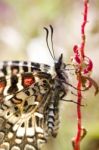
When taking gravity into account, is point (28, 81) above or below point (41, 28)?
below

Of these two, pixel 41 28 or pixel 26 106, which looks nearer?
pixel 26 106

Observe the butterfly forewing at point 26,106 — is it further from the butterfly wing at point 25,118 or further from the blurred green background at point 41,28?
the blurred green background at point 41,28

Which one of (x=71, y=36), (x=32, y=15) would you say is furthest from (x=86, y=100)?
(x=32, y=15)

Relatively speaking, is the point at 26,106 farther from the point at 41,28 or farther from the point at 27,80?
the point at 41,28

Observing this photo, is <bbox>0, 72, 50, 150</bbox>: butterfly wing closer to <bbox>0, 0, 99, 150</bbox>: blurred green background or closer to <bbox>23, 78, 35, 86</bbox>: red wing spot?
<bbox>23, 78, 35, 86</bbox>: red wing spot

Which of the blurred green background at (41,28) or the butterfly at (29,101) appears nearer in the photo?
the butterfly at (29,101)

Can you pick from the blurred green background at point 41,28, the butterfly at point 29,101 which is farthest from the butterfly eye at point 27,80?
the blurred green background at point 41,28

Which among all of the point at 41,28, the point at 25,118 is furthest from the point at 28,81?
the point at 41,28

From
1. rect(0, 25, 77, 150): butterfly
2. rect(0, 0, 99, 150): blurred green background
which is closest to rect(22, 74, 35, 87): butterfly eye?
rect(0, 25, 77, 150): butterfly
